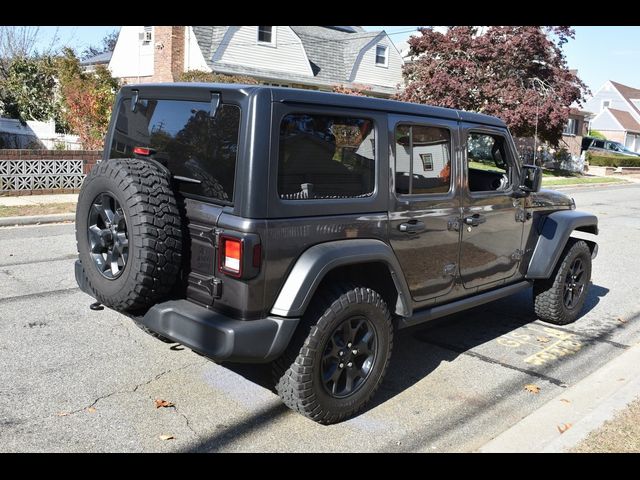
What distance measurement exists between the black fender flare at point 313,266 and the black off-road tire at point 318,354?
0.17 metres

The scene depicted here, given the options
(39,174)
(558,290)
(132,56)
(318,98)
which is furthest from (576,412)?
(132,56)

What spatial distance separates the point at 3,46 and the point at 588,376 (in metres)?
34.4

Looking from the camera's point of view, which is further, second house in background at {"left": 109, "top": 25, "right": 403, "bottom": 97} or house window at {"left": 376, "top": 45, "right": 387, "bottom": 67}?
house window at {"left": 376, "top": 45, "right": 387, "bottom": 67}

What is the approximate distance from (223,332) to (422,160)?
189 cm

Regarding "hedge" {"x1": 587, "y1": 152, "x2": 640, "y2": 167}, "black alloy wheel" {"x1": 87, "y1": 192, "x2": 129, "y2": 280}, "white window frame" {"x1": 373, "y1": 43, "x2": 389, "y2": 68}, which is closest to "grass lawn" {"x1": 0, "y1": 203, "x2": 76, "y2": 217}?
"black alloy wheel" {"x1": 87, "y1": 192, "x2": 129, "y2": 280}

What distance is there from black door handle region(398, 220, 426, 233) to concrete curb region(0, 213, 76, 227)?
826cm

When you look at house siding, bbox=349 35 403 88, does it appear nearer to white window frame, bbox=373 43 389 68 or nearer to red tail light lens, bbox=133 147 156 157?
white window frame, bbox=373 43 389 68

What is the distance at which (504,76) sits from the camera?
2733 cm

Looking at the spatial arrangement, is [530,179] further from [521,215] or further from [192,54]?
[192,54]

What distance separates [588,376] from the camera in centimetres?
460

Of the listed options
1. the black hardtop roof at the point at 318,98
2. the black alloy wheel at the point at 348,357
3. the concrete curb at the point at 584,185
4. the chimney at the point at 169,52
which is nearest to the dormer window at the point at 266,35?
the chimney at the point at 169,52

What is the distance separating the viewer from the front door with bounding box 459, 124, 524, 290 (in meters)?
4.64

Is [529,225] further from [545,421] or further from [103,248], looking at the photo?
[103,248]
